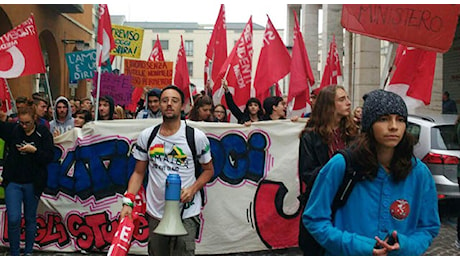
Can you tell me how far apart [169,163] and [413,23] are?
3627mm

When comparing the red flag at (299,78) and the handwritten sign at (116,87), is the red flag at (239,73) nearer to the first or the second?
the red flag at (299,78)

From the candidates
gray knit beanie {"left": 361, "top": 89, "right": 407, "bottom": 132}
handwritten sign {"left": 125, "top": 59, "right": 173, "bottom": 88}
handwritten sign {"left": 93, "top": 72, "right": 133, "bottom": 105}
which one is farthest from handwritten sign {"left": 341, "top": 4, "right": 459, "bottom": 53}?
handwritten sign {"left": 125, "top": 59, "right": 173, "bottom": 88}

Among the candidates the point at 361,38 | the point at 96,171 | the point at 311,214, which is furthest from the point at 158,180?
the point at 361,38

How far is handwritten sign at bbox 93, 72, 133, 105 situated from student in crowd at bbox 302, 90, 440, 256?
874cm

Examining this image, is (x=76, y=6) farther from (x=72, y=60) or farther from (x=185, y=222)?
(x=185, y=222)

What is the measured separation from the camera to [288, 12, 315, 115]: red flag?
9.23 metres

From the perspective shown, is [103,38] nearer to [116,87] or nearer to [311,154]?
[116,87]

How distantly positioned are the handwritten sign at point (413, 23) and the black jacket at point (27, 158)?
366 cm

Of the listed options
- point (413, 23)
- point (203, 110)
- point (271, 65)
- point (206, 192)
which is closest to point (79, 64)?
point (271, 65)

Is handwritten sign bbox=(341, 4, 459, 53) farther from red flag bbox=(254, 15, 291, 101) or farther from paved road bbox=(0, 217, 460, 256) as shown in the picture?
red flag bbox=(254, 15, 291, 101)

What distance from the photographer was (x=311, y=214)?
267 cm

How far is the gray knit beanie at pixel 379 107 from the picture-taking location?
2.63 meters

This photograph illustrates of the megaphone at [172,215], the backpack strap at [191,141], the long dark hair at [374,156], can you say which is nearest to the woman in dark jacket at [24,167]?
the backpack strap at [191,141]

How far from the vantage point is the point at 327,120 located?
4145 mm
